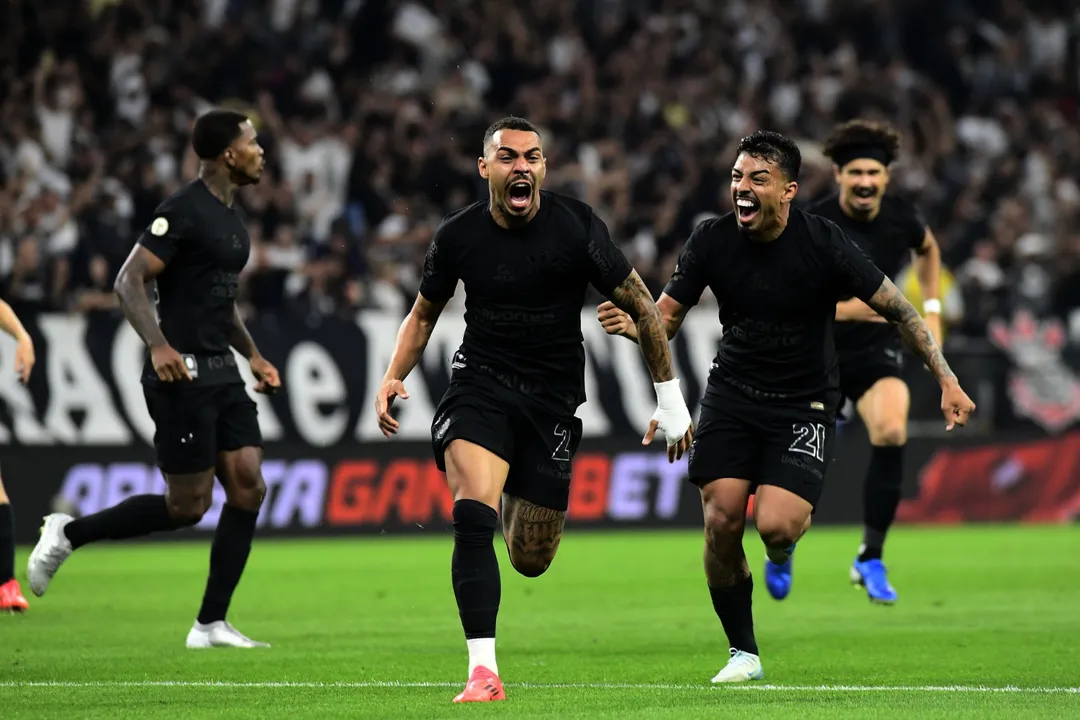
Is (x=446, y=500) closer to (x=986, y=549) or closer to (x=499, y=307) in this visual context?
(x=986, y=549)

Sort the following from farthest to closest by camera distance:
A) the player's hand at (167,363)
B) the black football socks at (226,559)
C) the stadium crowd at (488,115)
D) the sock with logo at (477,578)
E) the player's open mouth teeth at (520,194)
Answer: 1. the stadium crowd at (488,115)
2. the black football socks at (226,559)
3. the player's hand at (167,363)
4. the player's open mouth teeth at (520,194)
5. the sock with logo at (477,578)

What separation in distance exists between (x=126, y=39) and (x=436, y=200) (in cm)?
433

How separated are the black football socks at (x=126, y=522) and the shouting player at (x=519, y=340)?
2.67 meters

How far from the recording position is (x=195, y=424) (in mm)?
10055

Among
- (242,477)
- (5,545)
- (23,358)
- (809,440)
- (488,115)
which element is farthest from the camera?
(488,115)

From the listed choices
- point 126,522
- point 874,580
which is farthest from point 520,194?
point 874,580

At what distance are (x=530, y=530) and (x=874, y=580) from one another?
424cm

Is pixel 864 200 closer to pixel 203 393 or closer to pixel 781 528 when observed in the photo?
Result: pixel 781 528

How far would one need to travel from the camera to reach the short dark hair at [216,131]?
10.2 metres

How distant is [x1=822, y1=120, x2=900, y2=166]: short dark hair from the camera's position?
→ 37.8 feet

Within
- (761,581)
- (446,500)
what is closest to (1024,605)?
(761,581)

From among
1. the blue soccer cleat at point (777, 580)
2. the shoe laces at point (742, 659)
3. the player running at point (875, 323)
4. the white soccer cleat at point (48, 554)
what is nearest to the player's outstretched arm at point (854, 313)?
the player running at point (875, 323)

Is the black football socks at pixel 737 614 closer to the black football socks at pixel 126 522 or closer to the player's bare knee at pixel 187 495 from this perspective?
the player's bare knee at pixel 187 495

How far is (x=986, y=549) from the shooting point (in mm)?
17672
